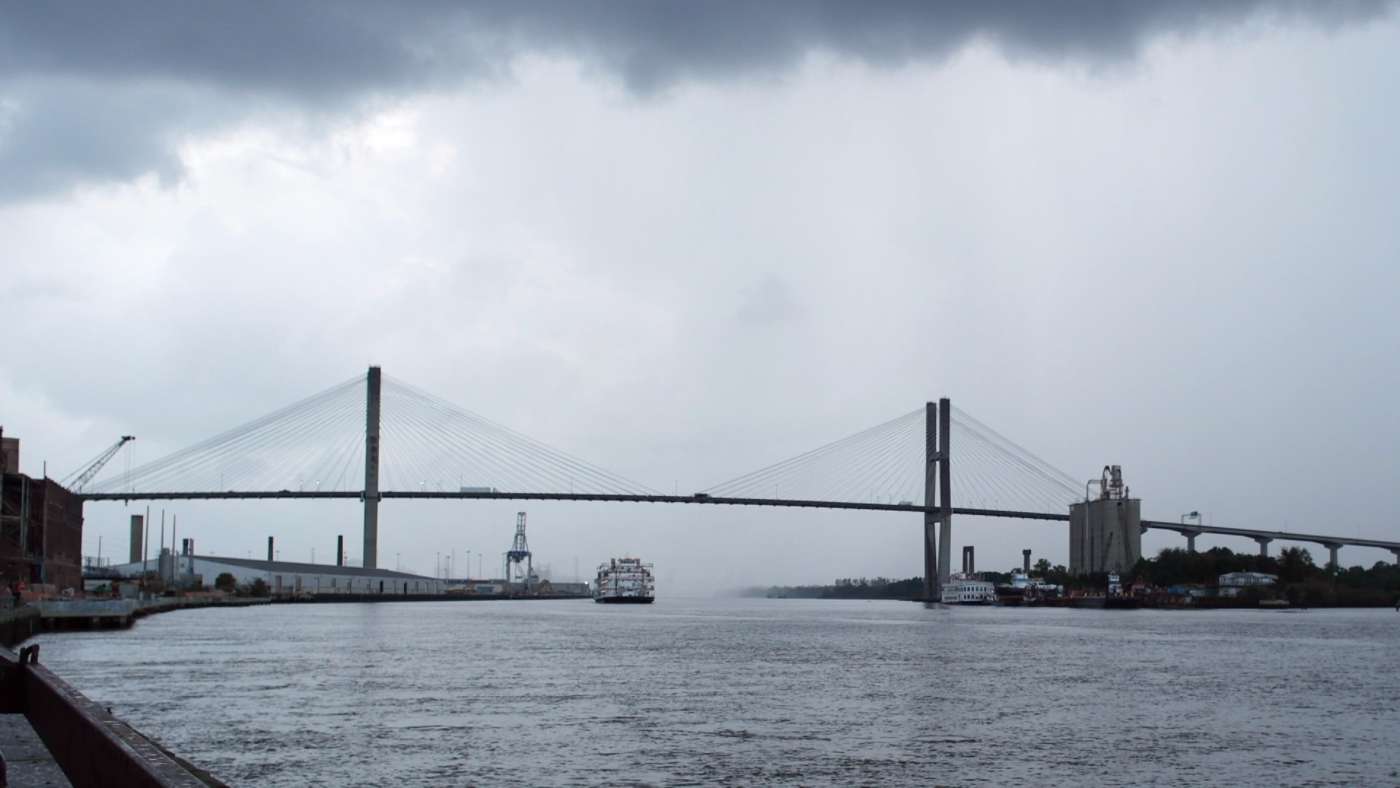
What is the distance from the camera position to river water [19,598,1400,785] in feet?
67.5

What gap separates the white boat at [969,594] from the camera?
155 metres

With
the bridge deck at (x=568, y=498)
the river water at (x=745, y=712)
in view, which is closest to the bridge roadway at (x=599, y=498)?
the bridge deck at (x=568, y=498)

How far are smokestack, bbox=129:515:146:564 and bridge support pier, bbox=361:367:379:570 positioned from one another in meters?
47.0

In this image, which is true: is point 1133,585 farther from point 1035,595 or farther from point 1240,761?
point 1240,761

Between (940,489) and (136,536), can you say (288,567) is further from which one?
(940,489)

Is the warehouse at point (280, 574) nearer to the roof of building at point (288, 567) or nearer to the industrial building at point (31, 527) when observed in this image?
the roof of building at point (288, 567)

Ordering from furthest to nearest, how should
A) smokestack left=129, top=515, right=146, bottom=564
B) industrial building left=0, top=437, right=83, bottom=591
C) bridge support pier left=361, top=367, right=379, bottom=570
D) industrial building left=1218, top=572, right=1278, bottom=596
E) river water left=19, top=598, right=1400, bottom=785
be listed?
industrial building left=1218, top=572, right=1278, bottom=596 → smokestack left=129, top=515, right=146, bottom=564 → bridge support pier left=361, top=367, right=379, bottom=570 → industrial building left=0, top=437, right=83, bottom=591 → river water left=19, top=598, right=1400, bottom=785

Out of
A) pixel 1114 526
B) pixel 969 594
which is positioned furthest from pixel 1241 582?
pixel 969 594

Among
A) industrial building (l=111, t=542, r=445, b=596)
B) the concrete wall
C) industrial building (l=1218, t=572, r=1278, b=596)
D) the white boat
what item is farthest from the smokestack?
industrial building (l=1218, t=572, r=1278, b=596)

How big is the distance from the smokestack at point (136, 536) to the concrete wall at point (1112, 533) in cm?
10208

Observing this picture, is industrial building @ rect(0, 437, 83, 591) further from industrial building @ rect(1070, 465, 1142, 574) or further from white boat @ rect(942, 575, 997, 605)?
industrial building @ rect(1070, 465, 1142, 574)

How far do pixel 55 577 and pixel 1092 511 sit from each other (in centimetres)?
11701

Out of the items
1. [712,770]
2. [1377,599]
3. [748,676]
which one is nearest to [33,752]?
[712,770]

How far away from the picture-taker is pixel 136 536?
15650 cm
